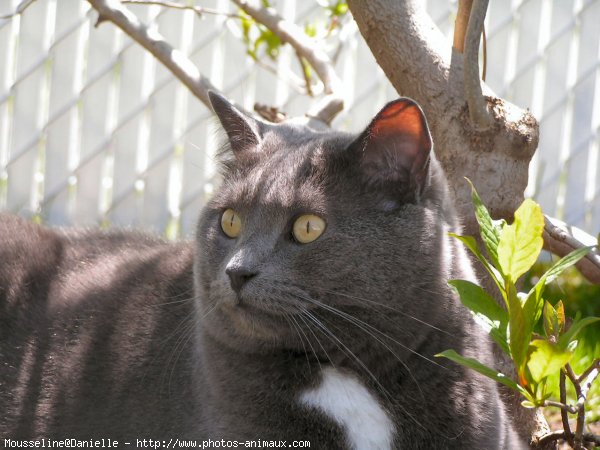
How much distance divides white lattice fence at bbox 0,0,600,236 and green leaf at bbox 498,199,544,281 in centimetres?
279

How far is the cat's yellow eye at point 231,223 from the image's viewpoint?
1987 millimetres

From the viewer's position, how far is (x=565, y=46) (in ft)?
16.1

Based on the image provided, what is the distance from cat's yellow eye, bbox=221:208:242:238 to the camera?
1.99 m

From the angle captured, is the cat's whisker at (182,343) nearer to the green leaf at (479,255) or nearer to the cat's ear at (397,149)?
the cat's ear at (397,149)

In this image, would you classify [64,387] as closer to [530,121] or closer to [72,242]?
[72,242]

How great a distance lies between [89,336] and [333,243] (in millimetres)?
779

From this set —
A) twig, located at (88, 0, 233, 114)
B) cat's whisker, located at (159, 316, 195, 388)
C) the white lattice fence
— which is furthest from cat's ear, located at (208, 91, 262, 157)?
the white lattice fence

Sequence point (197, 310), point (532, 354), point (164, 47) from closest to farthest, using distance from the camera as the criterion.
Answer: point (532, 354)
point (197, 310)
point (164, 47)

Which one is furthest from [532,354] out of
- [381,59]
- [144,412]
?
[381,59]

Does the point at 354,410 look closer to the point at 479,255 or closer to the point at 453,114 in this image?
the point at 479,255

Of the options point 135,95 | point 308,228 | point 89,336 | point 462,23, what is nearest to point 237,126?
point 308,228

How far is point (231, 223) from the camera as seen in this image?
79.0 inches

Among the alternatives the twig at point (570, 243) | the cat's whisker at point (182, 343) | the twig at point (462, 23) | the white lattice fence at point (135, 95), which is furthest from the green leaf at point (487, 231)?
the white lattice fence at point (135, 95)

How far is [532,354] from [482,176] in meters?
0.80
